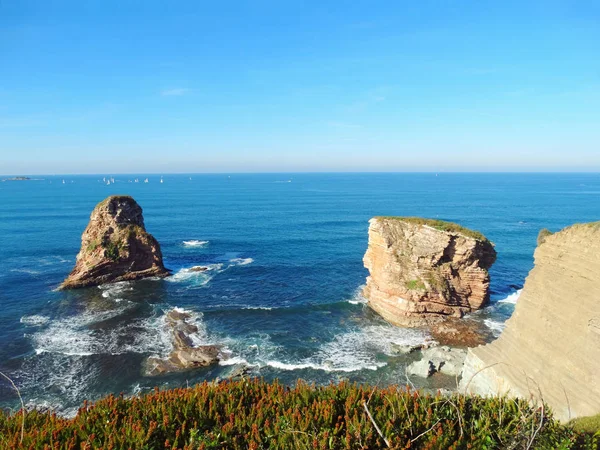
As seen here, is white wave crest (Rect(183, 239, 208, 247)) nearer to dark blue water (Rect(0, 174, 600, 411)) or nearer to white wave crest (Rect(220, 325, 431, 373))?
dark blue water (Rect(0, 174, 600, 411))

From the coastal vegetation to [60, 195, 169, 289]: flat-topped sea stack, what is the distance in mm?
39185

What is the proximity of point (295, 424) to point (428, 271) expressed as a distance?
29.9m

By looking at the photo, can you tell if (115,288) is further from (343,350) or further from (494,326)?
(494,326)

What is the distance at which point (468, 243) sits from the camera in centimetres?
3547

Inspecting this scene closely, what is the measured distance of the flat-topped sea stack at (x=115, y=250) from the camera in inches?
1807

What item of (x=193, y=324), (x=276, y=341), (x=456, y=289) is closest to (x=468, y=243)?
(x=456, y=289)

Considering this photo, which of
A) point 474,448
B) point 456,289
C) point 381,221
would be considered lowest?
point 456,289

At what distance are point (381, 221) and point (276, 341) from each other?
16980mm

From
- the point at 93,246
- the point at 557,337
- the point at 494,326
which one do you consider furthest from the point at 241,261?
the point at 557,337

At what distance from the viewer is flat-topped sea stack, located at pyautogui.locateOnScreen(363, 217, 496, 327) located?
116 feet

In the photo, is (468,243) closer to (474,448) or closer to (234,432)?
(474,448)

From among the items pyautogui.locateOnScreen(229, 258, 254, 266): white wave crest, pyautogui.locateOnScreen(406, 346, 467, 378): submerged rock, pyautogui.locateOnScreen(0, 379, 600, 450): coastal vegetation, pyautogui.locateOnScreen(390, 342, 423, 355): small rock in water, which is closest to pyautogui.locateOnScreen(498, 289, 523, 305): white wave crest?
pyautogui.locateOnScreen(406, 346, 467, 378): submerged rock

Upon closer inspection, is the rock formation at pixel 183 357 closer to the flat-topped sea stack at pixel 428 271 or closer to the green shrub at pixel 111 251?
the flat-topped sea stack at pixel 428 271

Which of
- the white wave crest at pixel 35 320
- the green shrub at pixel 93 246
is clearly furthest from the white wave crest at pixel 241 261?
the white wave crest at pixel 35 320
